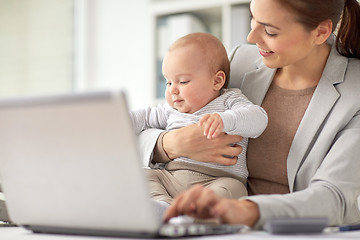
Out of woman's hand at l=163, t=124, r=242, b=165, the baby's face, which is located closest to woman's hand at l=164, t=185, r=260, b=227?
woman's hand at l=163, t=124, r=242, b=165

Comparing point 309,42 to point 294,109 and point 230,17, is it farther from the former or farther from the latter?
point 230,17

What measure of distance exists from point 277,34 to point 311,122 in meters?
0.25

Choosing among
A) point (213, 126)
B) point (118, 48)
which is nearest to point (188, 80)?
point (213, 126)

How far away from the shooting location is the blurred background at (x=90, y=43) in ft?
12.6

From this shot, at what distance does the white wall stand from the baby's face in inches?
91.4

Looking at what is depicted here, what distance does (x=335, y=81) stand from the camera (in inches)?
57.5

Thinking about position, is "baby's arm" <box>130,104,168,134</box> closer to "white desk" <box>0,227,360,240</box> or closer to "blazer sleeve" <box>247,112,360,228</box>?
"blazer sleeve" <box>247,112,360,228</box>

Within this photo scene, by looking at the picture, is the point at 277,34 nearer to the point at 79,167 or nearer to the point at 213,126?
the point at 213,126

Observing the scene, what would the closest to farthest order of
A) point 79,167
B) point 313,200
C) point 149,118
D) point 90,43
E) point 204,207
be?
1. point 79,167
2. point 204,207
3. point 313,200
4. point 149,118
5. point 90,43

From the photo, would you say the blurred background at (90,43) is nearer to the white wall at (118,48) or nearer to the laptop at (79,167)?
the white wall at (118,48)

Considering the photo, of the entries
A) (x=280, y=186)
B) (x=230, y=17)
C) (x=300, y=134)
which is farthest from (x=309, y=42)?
(x=230, y=17)

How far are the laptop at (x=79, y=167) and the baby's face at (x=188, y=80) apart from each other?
0.64m

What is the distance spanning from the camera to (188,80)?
153 cm

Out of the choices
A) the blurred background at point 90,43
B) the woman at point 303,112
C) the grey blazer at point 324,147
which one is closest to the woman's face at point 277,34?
the woman at point 303,112
